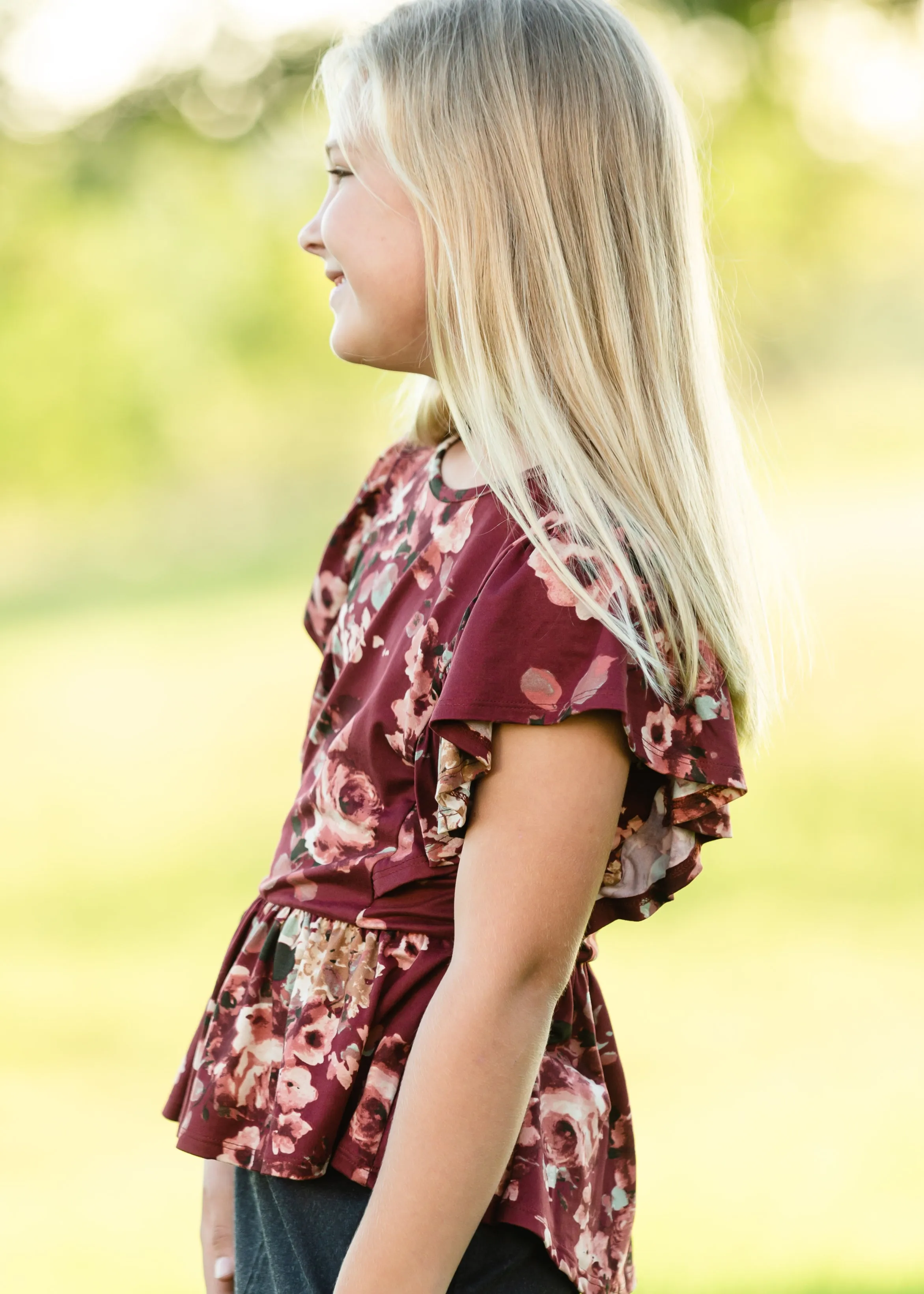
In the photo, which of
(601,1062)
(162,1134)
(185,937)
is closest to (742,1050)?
(162,1134)

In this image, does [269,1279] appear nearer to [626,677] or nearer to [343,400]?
[626,677]

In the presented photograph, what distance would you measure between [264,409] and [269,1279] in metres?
3.59

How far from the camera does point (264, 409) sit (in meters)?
4.10

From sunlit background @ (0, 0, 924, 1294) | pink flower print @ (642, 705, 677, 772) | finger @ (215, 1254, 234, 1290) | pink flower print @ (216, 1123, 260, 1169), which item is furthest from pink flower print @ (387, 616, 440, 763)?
sunlit background @ (0, 0, 924, 1294)

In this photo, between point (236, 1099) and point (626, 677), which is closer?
point (626, 677)

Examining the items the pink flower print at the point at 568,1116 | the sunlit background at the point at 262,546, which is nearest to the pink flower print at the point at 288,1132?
the pink flower print at the point at 568,1116

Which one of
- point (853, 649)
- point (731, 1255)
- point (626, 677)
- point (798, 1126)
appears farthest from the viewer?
point (853, 649)

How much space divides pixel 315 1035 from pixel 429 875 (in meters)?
0.11

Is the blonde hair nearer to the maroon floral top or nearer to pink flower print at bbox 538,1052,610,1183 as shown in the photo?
the maroon floral top

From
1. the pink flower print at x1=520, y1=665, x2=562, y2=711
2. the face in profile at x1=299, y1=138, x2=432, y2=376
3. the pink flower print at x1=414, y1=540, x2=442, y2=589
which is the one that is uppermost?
the face in profile at x1=299, y1=138, x2=432, y2=376

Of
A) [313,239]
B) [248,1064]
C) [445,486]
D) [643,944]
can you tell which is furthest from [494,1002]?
[643,944]

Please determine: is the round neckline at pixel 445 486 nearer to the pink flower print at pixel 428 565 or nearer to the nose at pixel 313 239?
the pink flower print at pixel 428 565

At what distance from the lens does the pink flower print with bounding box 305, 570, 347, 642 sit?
2.88ft

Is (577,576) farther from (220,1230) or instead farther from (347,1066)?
(220,1230)
